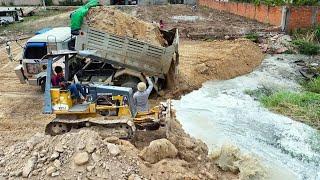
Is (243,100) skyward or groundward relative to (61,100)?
groundward

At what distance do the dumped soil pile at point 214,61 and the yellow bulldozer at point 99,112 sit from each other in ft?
13.4

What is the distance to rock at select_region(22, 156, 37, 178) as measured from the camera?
23.5ft

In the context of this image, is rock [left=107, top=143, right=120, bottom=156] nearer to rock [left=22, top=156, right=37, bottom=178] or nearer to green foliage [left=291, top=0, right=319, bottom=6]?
rock [left=22, top=156, right=37, bottom=178]

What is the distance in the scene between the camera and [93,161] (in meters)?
7.24

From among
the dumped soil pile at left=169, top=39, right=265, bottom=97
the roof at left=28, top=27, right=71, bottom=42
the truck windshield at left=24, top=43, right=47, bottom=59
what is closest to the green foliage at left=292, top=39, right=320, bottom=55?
the dumped soil pile at left=169, top=39, right=265, bottom=97

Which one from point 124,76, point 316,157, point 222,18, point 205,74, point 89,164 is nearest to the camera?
point 89,164

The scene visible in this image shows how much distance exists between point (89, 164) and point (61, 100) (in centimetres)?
253

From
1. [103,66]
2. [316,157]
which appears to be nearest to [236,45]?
[103,66]

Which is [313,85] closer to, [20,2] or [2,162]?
[2,162]

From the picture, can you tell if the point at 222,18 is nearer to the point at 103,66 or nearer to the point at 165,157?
the point at 103,66

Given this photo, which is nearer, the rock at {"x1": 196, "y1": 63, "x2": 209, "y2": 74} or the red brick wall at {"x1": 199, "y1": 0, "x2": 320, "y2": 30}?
the rock at {"x1": 196, "y1": 63, "x2": 209, "y2": 74}

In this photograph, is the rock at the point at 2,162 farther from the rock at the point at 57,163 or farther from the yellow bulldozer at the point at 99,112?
the yellow bulldozer at the point at 99,112

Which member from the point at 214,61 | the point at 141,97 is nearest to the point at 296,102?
the point at 214,61

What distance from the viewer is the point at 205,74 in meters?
15.7
